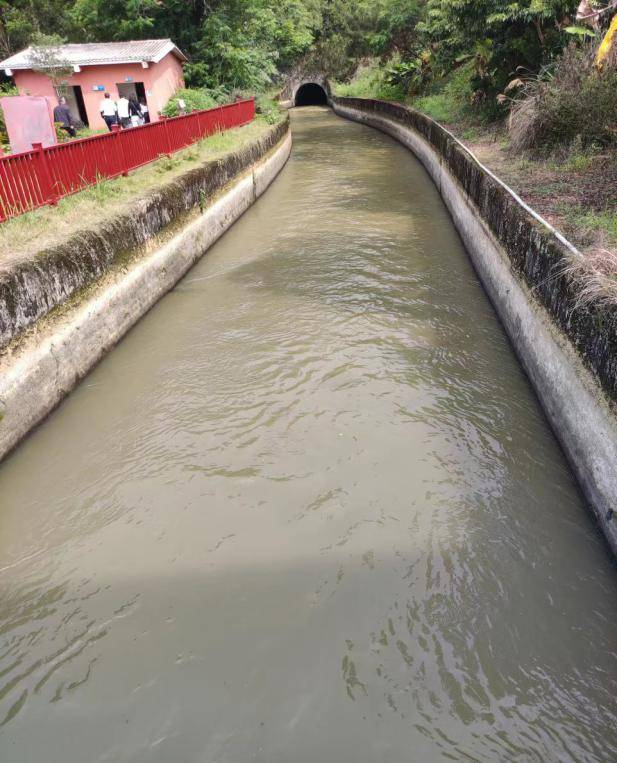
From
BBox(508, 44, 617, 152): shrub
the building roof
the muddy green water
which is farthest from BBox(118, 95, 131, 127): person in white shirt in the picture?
the muddy green water

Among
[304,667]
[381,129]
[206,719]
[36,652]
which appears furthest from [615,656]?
[381,129]

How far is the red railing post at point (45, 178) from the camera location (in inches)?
278

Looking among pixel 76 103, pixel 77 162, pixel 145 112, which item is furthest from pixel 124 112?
pixel 77 162

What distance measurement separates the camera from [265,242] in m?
11.4

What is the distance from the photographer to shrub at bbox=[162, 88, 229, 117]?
21.0m

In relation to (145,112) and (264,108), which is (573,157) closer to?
(145,112)

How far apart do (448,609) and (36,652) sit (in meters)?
2.56

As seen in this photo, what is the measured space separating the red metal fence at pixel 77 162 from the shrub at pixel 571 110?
7.25m

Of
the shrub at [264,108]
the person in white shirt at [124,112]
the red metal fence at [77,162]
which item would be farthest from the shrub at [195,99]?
the red metal fence at [77,162]

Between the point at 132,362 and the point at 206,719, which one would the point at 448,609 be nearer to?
the point at 206,719

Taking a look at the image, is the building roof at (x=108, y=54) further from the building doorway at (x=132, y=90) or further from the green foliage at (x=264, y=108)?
the green foliage at (x=264, y=108)

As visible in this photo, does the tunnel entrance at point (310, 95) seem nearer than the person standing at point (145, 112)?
No

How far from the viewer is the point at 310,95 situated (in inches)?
2188

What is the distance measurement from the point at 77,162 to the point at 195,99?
615 inches
